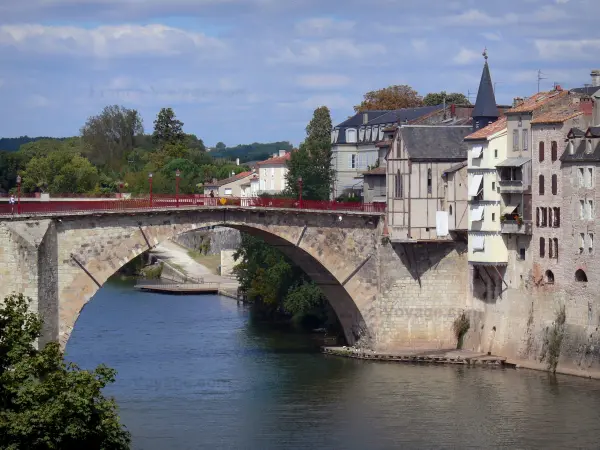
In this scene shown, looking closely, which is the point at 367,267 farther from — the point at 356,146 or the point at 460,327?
the point at 356,146

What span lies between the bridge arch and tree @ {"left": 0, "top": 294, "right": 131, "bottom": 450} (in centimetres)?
2218

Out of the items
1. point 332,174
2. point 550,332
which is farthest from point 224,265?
point 550,332

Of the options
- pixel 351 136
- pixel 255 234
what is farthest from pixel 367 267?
pixel 351 136

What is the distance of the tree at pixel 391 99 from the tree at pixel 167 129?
128 feet

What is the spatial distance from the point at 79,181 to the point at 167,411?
74.9 metres

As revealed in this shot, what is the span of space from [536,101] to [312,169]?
35522 millimetres

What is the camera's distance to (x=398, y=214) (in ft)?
254

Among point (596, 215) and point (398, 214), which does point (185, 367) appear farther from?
point (596, 215)

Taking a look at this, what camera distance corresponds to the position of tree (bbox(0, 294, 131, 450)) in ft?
144

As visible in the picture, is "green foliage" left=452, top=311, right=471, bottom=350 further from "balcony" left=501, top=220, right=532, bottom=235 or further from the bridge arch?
"balcony" left=501, top=220, right=532, bottom=235

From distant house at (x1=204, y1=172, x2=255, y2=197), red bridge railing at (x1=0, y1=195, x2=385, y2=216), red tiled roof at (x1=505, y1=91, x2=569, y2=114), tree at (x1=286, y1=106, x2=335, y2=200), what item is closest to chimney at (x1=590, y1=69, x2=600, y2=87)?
red tiled roof at (x1=505, y1=91, x2=569, y2=114)

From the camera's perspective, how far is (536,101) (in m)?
73.7

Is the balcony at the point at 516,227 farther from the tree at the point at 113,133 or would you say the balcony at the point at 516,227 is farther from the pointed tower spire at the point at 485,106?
the tree at the point at 113,133

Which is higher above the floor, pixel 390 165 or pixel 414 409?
pixel 390 165
